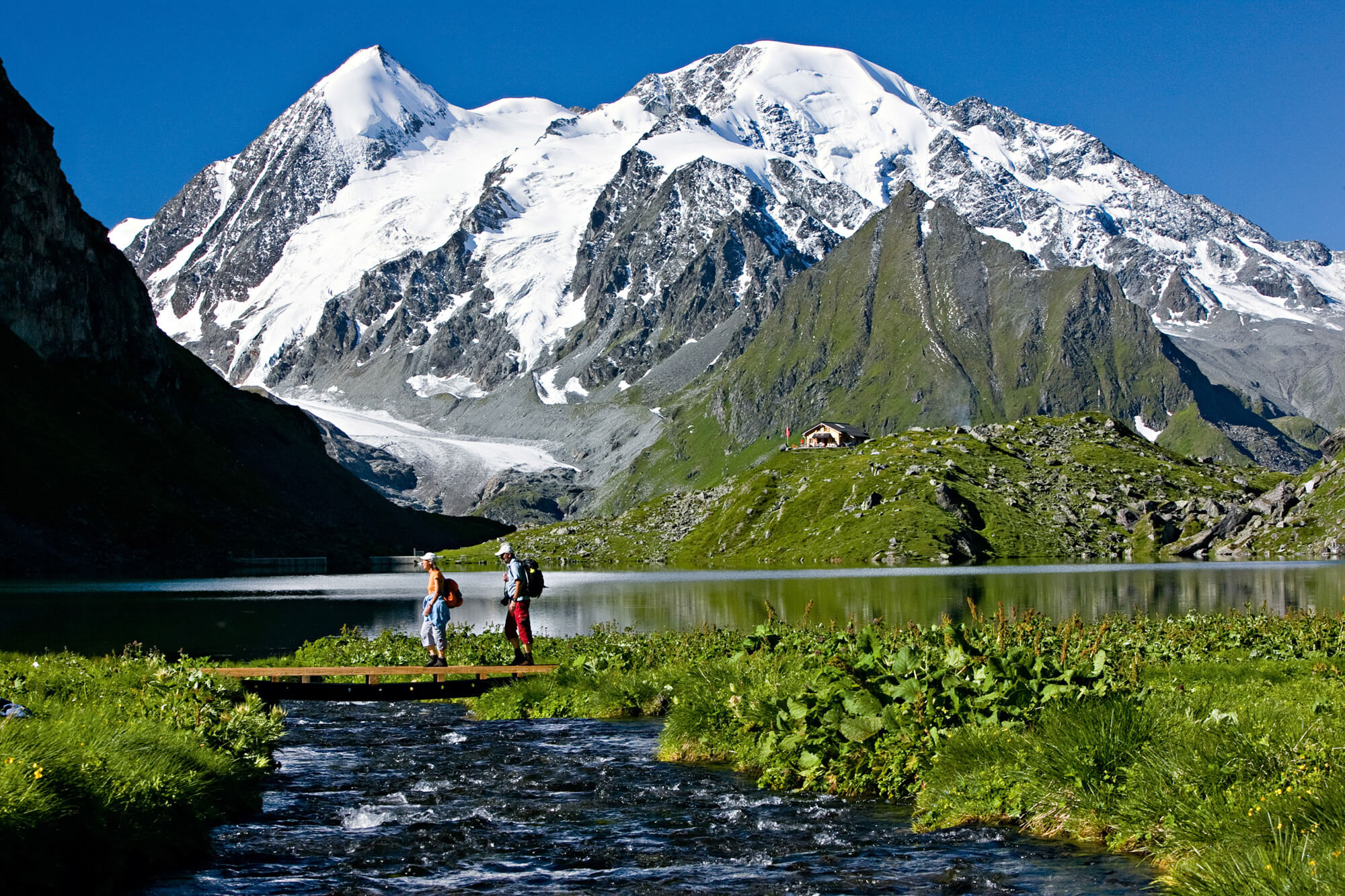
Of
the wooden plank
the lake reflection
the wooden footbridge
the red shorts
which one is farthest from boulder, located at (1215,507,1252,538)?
the wooden plank

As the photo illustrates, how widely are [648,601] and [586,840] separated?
79.6 metres

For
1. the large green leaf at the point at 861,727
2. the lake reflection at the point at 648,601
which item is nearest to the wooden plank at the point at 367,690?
the lake reflection at the point at 648,601

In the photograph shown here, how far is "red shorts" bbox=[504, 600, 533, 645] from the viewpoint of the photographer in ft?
125

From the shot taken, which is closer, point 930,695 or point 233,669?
point 930,695

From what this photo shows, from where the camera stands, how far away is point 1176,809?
622 inches

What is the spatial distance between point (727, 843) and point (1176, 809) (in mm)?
6983

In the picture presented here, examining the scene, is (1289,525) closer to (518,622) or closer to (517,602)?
(518,622)

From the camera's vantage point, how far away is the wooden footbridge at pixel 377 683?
34.1 m

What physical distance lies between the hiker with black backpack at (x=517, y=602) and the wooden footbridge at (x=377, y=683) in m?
1.57

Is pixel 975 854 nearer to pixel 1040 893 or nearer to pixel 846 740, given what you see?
pixel 1040 893

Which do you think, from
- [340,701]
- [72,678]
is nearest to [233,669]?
[340,701]

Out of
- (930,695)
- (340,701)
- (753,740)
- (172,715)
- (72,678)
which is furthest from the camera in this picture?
(340,701)

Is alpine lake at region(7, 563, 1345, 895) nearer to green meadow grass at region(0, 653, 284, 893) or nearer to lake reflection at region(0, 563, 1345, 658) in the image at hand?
green meadow grass at region(0, 653, 284, 893)

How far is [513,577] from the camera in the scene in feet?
125
